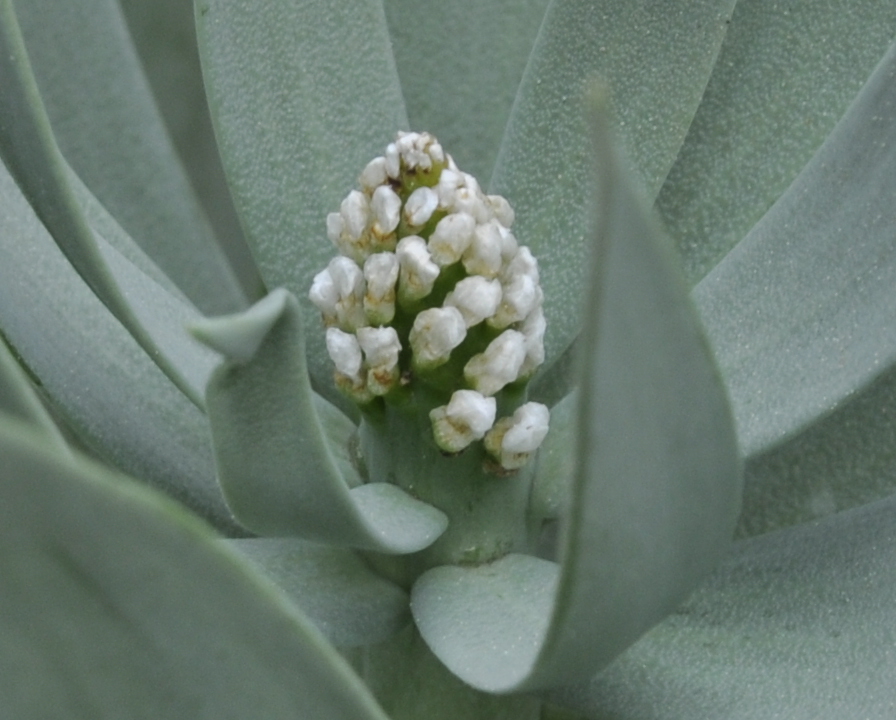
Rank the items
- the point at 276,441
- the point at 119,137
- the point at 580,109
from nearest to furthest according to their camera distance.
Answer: the point at 276,441 < the point at 580,109 < the point at 119,137

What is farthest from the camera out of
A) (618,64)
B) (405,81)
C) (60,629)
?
(405,81)

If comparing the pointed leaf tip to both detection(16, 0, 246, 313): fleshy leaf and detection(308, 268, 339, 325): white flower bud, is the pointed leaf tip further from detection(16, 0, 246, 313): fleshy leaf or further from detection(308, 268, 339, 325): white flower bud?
detection(16, 0, 246, 313): fleshy leaf

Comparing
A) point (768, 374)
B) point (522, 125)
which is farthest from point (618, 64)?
point (768, 374)

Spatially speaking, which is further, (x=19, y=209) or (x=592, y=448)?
(x=19, y=209)

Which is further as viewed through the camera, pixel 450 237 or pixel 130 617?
pixel 450 237

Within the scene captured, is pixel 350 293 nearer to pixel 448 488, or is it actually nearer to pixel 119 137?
pixel 448 488

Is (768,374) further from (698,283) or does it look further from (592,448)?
(592,448)

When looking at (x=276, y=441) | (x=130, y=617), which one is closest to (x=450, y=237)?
(x=276, y=441)
